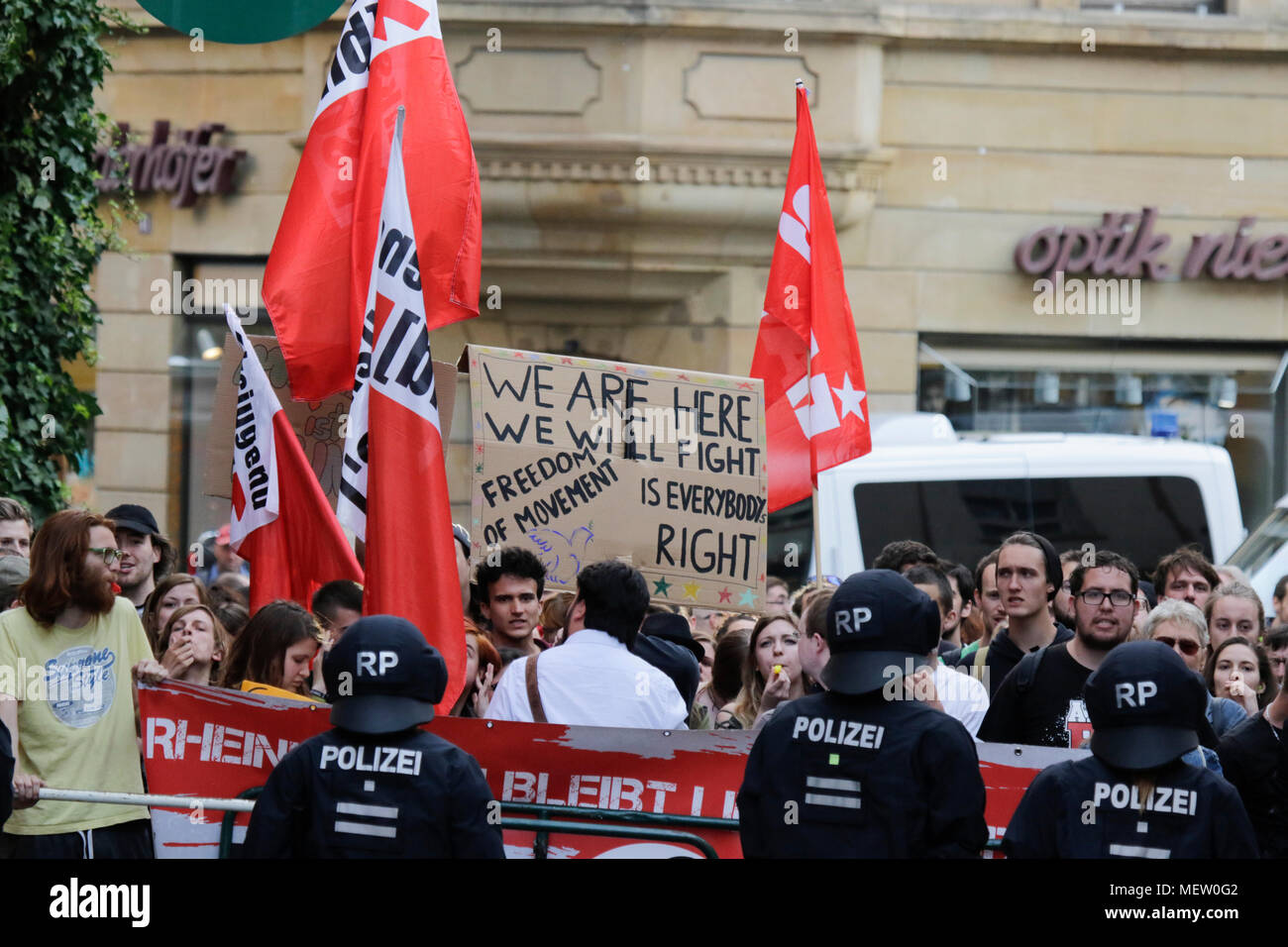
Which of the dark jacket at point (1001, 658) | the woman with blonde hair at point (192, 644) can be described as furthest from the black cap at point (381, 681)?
the dark jacket at point (1001, 658)

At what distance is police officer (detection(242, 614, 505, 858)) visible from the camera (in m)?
4.07

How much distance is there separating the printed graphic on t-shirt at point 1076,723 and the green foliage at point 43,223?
19.3 ft

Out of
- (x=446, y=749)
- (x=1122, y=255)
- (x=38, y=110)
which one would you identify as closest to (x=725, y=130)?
(x=1122, y=255)

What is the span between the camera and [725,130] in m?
14.0

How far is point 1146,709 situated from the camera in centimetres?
399

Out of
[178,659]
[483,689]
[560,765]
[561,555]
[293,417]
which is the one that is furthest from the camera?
[293,417]

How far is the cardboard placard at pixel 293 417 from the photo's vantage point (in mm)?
6930

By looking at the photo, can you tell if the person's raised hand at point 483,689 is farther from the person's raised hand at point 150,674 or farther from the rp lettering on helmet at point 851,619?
the rp lettering on helmet at point 851,619

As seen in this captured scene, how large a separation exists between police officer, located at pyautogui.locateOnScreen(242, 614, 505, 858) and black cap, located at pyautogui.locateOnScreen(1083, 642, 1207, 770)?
1.49 metres

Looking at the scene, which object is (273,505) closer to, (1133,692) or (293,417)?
(293,417)

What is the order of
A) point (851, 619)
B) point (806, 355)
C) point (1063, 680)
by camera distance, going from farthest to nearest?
point (806, 355) → point (1063, 680) → point (851, 619)

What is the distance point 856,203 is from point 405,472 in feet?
30.0

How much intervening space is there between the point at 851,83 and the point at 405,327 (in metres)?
9.07

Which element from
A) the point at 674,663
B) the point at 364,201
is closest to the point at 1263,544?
the point at 674,663
